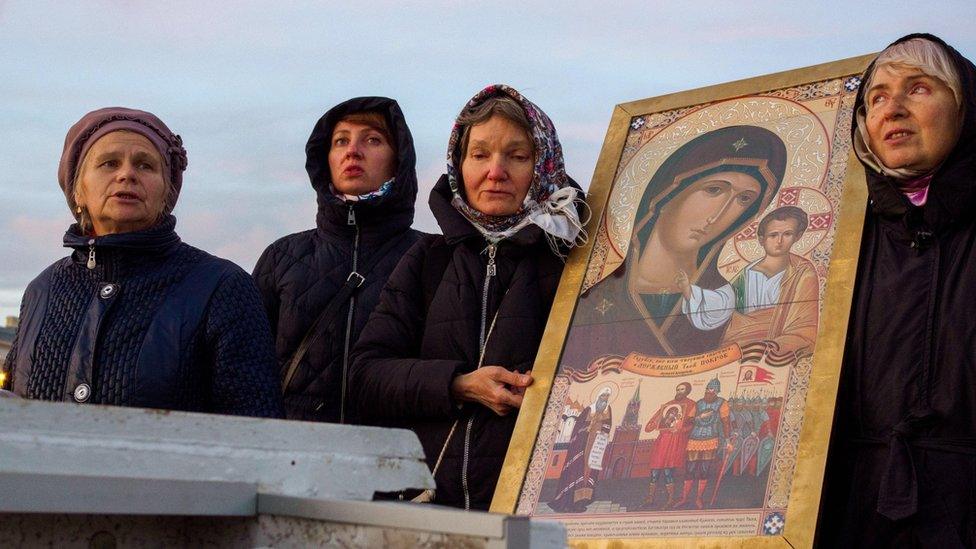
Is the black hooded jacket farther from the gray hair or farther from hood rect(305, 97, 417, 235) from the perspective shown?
the gray hair

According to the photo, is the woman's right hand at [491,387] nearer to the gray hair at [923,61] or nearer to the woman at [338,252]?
the woman at [338,252]

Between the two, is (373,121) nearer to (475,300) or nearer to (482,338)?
(475,300)

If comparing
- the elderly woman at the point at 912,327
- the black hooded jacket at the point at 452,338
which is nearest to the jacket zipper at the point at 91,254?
the black hooded jacket at the point at 452,338

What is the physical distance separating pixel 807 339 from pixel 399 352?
142 centimetres

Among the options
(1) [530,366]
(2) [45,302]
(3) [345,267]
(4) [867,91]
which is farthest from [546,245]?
(2) [45,302]

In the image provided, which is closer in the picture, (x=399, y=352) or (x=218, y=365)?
(x=218, y=365)

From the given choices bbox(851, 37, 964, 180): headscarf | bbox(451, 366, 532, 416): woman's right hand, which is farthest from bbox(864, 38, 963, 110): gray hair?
bbox(451, 366, 532, 416): woman's right hand

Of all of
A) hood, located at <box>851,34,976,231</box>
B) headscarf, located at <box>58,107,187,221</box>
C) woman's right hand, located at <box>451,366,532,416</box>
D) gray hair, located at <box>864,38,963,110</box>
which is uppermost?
gray hair, located at <box>864,38,963,110</box>

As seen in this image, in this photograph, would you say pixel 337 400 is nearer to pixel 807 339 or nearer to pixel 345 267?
pixel 345 267

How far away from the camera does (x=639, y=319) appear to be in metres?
4.41

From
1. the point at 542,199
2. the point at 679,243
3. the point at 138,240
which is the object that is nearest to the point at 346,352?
the point at 542,199

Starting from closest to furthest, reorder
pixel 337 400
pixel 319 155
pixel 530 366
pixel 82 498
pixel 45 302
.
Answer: pixel 82 498 < pixel 45 302 < pixel 530 366 < pixel 337 400 < pixel 319 155

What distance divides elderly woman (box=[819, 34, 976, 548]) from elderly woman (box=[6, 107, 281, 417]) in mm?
1742

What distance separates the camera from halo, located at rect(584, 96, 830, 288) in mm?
4410
